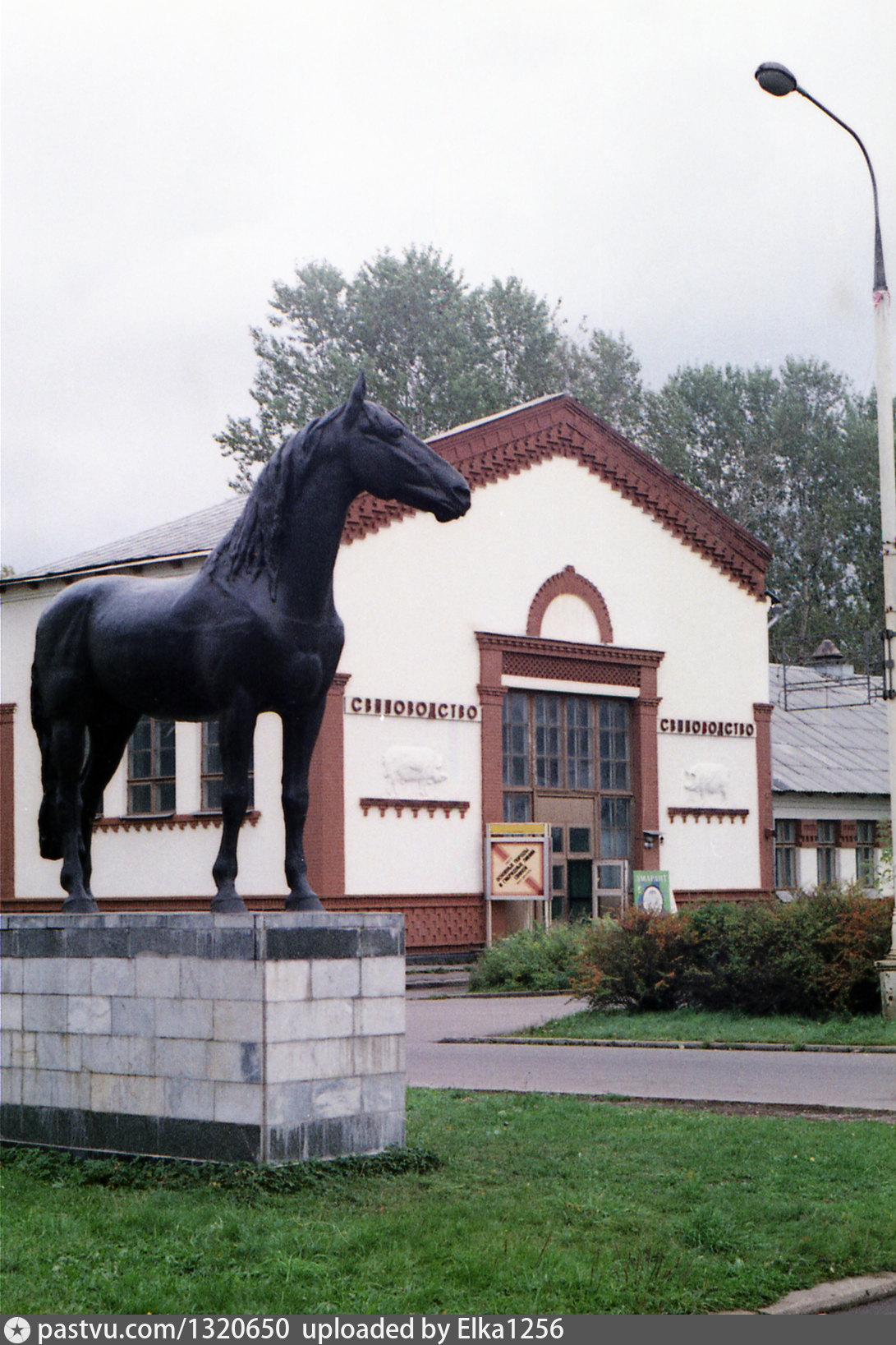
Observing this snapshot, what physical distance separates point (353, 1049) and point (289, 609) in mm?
2490

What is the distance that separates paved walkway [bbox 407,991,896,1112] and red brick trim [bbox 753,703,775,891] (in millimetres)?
17484

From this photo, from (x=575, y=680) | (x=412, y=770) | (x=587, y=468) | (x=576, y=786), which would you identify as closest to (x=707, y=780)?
(x=576, y=786)

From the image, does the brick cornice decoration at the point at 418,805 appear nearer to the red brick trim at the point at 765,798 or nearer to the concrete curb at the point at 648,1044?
the red brick trim at the point at 765,798

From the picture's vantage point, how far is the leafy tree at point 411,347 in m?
58.2

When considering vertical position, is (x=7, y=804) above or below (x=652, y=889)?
above

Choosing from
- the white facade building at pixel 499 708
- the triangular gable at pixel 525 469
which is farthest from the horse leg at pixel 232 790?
the triangular gable at pixel 525 469

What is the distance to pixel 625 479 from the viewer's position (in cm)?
3409

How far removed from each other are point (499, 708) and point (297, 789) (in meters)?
21.3

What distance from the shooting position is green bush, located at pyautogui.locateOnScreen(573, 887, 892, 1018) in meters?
17.6

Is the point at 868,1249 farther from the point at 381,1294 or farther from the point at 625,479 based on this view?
the point at 625,479

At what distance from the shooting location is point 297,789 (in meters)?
9.69

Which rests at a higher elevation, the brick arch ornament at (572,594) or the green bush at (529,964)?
the brick arch ornament at (572,594)

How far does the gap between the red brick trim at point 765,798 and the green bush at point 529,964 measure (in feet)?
32.8

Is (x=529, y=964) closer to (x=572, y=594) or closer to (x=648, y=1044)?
(x=648, y=1044)
